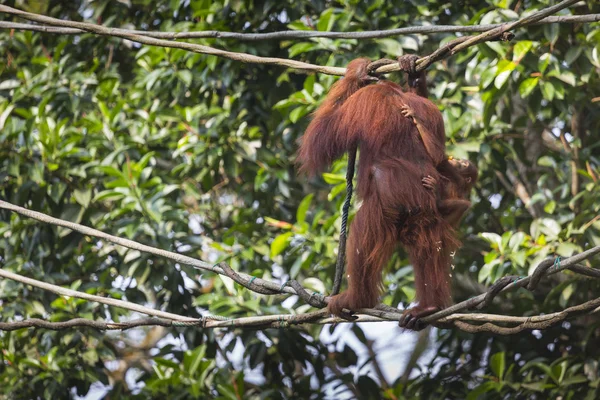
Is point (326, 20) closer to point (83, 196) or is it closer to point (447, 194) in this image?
point (447, 194)

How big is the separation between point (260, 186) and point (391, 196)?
7.99 feet

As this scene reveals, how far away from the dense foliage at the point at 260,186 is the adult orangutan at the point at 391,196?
1.29 m

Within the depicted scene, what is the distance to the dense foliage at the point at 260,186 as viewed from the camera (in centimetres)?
541

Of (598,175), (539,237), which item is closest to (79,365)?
(539,237)

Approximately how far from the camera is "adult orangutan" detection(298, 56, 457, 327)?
3834mm

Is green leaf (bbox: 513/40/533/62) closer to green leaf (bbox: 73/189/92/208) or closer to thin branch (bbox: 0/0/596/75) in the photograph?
thin branch (bbox: 0/0/596/75)

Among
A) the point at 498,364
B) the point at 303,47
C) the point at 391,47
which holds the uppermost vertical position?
the point at 391,47

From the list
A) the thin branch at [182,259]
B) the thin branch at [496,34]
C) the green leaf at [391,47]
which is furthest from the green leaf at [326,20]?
the thin branch at [182,259]

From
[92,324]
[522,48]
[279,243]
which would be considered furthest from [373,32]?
[279,243]

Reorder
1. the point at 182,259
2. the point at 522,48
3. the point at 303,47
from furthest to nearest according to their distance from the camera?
the point at 303,47 → the point at 522,48 → the point at 182,259

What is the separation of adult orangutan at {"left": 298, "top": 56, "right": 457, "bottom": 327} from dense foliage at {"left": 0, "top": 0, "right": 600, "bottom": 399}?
1290mm

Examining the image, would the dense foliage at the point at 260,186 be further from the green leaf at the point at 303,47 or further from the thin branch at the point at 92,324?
the thin branch at the point at 92,324

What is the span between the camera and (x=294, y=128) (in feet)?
20.3

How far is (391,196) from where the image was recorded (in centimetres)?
382
